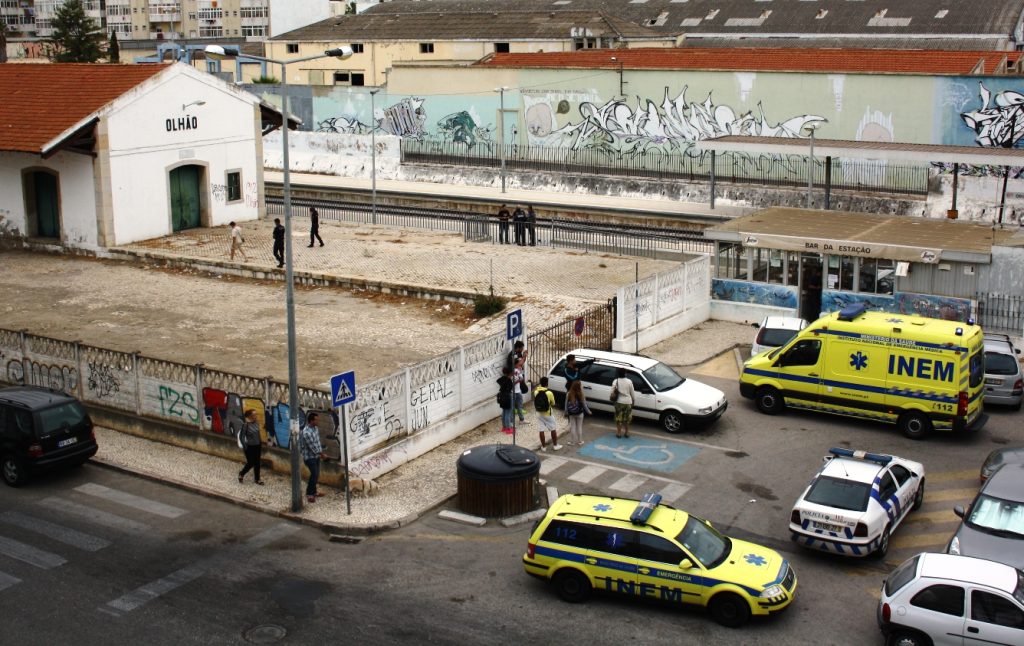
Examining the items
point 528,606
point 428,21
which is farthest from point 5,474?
point 428,21

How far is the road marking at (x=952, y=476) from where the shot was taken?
19953 mm

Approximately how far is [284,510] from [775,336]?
1229 centimetres

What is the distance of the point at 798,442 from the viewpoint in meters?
21.9

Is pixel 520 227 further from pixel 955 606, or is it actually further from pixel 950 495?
pixel 955 606

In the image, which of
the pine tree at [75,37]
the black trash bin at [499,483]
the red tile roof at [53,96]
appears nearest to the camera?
the black trash bin at [499,483]

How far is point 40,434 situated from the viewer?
19516 millimetres

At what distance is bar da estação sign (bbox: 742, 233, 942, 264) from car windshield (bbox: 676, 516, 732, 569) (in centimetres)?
1440

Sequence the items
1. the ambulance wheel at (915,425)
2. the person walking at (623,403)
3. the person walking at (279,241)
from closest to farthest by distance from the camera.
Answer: the ambulance wheel at (915,425) → the person walking at (623,403) → the person walking at (279,241)

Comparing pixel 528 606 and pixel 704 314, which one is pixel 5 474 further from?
pixel 704 314

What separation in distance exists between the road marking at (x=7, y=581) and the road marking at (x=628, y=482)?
9319 millimetres

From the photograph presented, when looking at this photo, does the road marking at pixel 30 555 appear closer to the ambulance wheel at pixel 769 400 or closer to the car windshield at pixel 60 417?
the car windshield at pixel 60 417

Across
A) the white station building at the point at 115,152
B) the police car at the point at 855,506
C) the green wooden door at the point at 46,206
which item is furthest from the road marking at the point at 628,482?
the green wooden door at the point at 46,206

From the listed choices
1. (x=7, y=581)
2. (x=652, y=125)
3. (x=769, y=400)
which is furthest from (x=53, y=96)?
(x=769, y=400)

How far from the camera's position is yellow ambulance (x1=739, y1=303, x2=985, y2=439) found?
2141 centimetres
